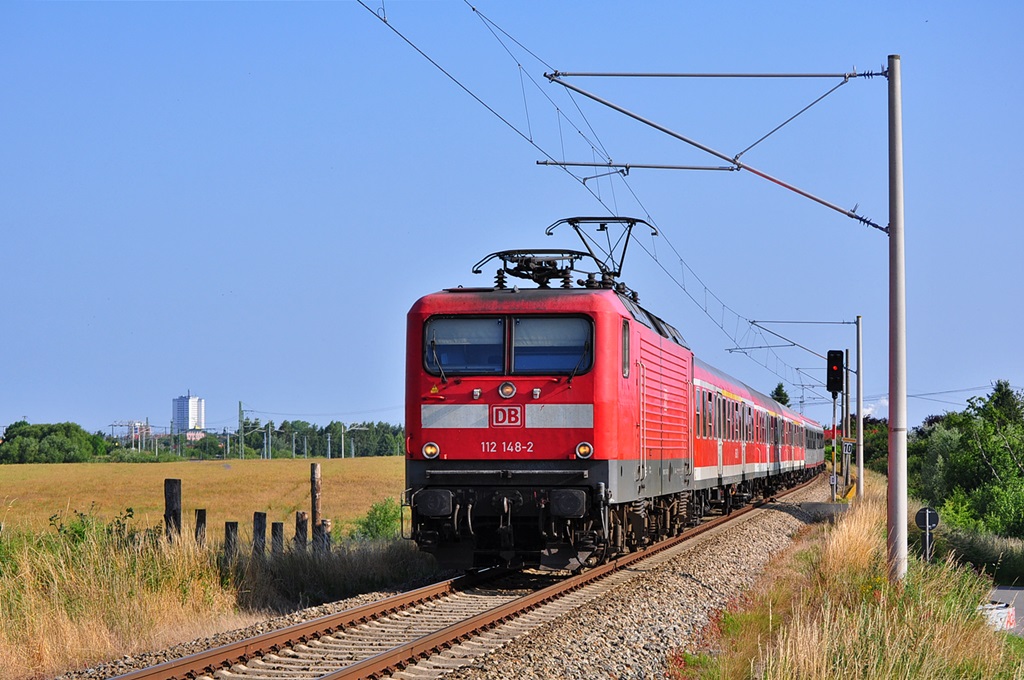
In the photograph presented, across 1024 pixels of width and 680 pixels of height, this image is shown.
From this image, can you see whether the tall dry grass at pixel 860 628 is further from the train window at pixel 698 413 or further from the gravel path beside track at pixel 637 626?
the train window at pixel 698 413

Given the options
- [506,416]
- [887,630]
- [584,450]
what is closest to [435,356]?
[506,416]

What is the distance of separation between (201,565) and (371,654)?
4362mm

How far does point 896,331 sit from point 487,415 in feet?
15.4

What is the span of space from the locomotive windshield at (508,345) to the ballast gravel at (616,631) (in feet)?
8.59

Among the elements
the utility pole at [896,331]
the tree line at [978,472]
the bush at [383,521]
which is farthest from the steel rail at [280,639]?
the tree line at [978,472]

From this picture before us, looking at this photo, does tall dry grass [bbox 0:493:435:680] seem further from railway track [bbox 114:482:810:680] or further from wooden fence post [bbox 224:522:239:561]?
railway track [bbox 114:482:810:680]

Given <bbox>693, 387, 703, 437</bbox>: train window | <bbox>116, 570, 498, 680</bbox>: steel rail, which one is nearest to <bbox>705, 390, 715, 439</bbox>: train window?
<bbox>693, 387, 703, 437</bbox>: train window

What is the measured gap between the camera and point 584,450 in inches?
535

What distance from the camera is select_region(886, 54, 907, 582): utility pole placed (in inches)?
533

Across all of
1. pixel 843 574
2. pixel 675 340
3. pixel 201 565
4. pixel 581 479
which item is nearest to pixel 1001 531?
pixel 675 340

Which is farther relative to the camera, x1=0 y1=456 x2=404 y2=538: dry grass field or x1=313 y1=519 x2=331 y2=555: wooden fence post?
x1=0 y1=456 x2=404 y2=538: dry grass field

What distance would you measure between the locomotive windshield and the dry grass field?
27400 millimetres

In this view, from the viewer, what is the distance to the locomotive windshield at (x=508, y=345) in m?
13.9

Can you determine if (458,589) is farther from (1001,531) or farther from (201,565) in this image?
(1001,531)
